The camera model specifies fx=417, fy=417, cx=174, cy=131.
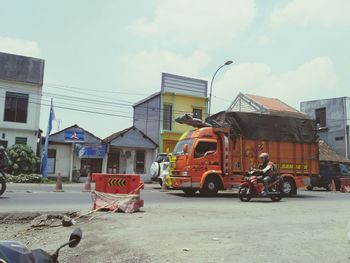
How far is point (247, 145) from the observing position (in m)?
18.0

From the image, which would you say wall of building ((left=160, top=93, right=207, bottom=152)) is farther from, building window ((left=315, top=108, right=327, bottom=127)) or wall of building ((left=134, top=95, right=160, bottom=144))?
building window ((left=315, top=108, right=327, bottom=127))

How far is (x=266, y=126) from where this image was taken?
18703 millimetres

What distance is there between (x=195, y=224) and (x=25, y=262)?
6.26 meters

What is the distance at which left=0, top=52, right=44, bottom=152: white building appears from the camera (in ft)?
102

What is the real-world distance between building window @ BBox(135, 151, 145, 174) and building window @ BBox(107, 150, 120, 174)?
164 cm

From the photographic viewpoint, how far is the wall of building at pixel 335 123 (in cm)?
4256

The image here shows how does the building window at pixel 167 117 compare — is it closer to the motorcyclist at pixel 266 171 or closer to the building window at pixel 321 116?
the building window at pixel 321 116

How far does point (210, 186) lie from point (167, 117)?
65.0ft

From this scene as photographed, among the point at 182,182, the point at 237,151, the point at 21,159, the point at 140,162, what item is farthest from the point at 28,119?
the point at 237,151

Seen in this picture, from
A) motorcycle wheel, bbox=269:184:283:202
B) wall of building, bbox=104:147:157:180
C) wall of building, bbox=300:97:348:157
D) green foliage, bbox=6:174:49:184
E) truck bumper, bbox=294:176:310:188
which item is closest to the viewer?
motorcycle wheel, bbox=269:184:283:202

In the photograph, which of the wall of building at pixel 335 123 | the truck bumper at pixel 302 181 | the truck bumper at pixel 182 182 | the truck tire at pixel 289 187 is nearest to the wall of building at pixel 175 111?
the wall of building at pixel 335 123

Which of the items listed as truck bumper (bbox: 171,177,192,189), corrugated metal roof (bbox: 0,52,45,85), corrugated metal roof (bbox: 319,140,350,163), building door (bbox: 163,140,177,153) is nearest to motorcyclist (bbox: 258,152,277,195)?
truck bumper (bbox: 171,177,192,189)

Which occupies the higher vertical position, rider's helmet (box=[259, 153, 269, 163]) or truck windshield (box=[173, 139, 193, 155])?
truck windshield (box=[173, 139, 193, 155])

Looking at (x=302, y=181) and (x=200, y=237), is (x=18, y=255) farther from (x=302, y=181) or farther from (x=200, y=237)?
(x=302, y=181)
